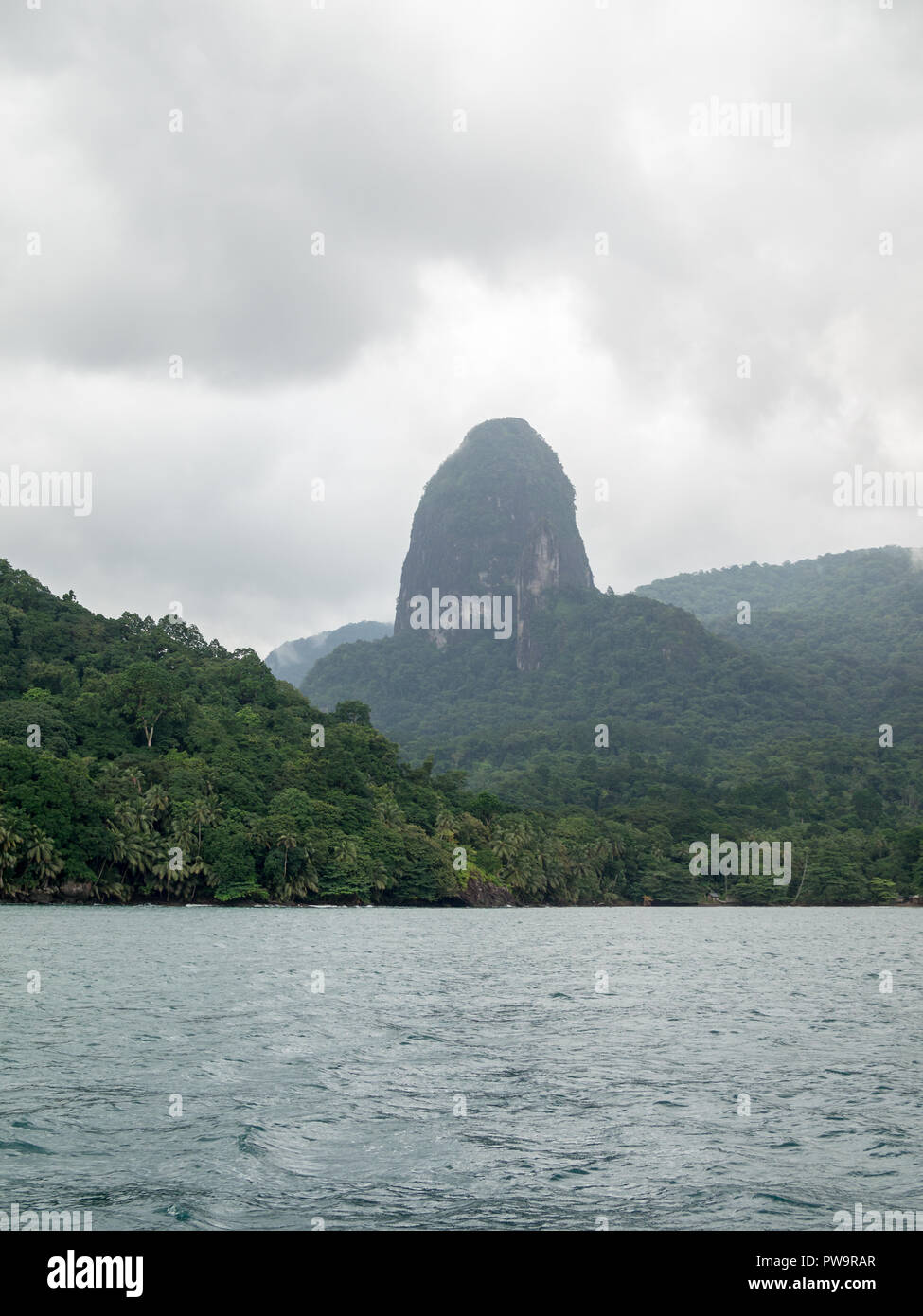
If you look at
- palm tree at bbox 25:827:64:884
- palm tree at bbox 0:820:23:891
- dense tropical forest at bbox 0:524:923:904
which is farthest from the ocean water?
dense tropical forest at bbox 0:524:923:904

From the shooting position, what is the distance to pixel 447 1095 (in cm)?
2430

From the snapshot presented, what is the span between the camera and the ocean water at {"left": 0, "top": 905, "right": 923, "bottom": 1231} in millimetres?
16859

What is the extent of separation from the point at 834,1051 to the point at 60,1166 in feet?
70.4

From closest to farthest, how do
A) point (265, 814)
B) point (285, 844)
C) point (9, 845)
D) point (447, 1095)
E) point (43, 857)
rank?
1. point (447, 1095)
2. point (9, 845)
3. point (43, 857)
4. point (285, 844)
5. point (265, 814)

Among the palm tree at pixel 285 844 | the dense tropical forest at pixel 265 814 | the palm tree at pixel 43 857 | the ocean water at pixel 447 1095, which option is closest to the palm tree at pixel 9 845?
the dense tropical forest at pixel 265 814

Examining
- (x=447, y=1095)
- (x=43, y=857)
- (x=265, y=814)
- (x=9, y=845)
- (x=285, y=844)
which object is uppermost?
(x=265, y=814)

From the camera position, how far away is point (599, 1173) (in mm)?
18219

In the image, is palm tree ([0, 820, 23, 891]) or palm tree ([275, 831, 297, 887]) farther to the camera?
palm tree ([275, 831, 297, 887])

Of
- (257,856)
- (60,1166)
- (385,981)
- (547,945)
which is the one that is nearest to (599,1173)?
(60,1166)

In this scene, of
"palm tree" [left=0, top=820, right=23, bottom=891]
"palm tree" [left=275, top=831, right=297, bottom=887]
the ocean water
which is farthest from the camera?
"palm tree" [left=275, top=831, right=297, bottom=887]

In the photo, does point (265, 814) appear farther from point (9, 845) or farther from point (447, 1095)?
point (447, 1095)

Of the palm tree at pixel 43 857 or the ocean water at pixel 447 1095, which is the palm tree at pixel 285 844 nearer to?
the palm tree at pixel 43 857

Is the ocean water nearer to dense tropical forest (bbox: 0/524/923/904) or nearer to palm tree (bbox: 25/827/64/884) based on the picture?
palm tree (bbox: 25/827/64/884)

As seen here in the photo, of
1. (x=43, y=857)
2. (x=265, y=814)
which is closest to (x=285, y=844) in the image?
(x=265, y=814)
